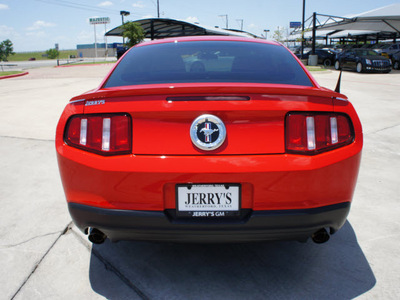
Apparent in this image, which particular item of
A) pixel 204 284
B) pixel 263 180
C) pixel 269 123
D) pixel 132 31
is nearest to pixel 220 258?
pixel 204 284

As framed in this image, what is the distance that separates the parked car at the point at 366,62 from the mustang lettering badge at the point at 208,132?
20207 millimetres

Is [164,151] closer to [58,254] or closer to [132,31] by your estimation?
[58,254]

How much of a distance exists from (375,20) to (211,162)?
30.5 metres

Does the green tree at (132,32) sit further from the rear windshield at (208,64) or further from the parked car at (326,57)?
the rear windshield at (208,64)

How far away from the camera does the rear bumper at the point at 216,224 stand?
77.1 inches

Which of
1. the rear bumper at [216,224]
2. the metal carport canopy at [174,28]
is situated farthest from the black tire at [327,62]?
the rear bumper at [216,224]

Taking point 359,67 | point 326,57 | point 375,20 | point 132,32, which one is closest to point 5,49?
point 132,32

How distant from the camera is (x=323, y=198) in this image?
201cm

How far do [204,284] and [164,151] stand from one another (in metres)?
0.95

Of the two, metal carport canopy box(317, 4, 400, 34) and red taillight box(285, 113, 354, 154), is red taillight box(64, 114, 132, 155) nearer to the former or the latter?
red taillight box(285, 113, 354, 154)

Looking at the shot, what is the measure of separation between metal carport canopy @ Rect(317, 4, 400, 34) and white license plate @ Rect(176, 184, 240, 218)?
94.3ft

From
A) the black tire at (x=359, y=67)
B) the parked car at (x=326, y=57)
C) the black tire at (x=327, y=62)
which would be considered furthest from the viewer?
the black tire at (x=327, y=62)

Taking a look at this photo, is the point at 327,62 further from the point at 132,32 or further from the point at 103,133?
the point at 103,133

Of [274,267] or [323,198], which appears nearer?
[323,198]
